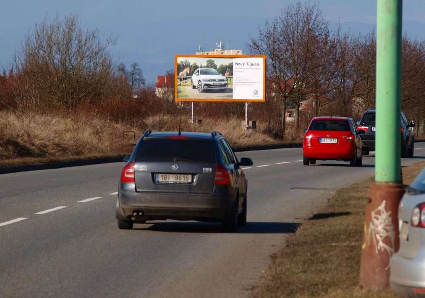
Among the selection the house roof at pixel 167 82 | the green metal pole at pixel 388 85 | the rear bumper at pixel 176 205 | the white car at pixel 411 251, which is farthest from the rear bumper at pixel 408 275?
the house roof at pixel 167 82

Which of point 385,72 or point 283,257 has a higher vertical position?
point 385,72

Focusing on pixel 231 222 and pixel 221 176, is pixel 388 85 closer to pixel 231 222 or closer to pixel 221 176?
pixel 221 176

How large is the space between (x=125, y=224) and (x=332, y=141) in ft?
62.6

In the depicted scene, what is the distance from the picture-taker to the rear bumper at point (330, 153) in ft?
103

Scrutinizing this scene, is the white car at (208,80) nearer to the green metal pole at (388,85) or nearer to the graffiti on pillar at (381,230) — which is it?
the green metal pole at (388,85)

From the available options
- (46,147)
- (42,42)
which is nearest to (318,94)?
(42,42)

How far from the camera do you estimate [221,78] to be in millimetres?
58312

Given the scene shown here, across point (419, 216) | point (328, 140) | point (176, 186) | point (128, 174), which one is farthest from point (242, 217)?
point (328, 140)

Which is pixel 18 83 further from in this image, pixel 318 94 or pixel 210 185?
pixel 210 185

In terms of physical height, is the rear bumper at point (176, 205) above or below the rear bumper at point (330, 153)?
above

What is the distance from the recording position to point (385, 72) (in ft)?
26.0

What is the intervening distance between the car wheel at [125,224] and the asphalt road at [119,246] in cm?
13

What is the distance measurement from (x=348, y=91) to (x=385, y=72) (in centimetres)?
6565

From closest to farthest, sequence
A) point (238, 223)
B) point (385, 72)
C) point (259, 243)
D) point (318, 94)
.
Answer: point (385, 72)
point (259, 243)
point (238, 223)
point (318, 94)
